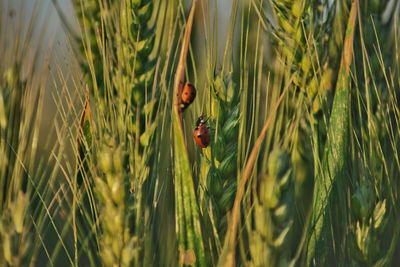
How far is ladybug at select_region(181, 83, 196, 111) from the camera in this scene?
1.24m

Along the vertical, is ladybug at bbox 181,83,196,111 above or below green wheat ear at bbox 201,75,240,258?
above

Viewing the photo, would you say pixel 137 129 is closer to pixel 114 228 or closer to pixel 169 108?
pixel 169 108

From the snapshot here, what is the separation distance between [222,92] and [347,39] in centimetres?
41

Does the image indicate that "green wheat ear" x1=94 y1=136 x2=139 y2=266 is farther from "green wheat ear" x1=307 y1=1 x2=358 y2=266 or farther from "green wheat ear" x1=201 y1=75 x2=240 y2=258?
"green wheat ear" x1=307 y1=1 x2=358 y2=266

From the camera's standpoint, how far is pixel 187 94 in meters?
1.27

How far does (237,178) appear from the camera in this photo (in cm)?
123

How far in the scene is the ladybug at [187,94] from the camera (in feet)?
4.07

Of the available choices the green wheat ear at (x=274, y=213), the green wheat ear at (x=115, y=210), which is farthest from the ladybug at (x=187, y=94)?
the green wheat ear at (x=274, y=213)

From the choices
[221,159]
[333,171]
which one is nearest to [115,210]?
[221,159]

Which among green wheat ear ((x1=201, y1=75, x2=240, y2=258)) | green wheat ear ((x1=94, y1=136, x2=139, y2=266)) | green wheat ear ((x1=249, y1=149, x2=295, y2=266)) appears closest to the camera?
green wheat ear ((x1=249, y1=149, x2=295, y2=266))

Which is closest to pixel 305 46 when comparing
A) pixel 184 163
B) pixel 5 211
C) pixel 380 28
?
pixel 380 28

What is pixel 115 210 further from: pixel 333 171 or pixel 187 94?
pixel 333 171

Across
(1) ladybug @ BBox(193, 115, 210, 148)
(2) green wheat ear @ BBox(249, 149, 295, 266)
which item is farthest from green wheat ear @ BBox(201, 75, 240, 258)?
(2) green wheat ear @ BBox(249, 149, 295, 266)

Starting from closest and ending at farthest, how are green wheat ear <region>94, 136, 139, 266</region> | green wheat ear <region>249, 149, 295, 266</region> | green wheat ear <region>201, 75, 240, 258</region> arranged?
1. green wheat ear <region>249, 149, 295, 266</region>
2. green wheat ear <region>94, 136, 139, 266</region>
3. green wheat ear <region>201, 75, 240, 258</region>
